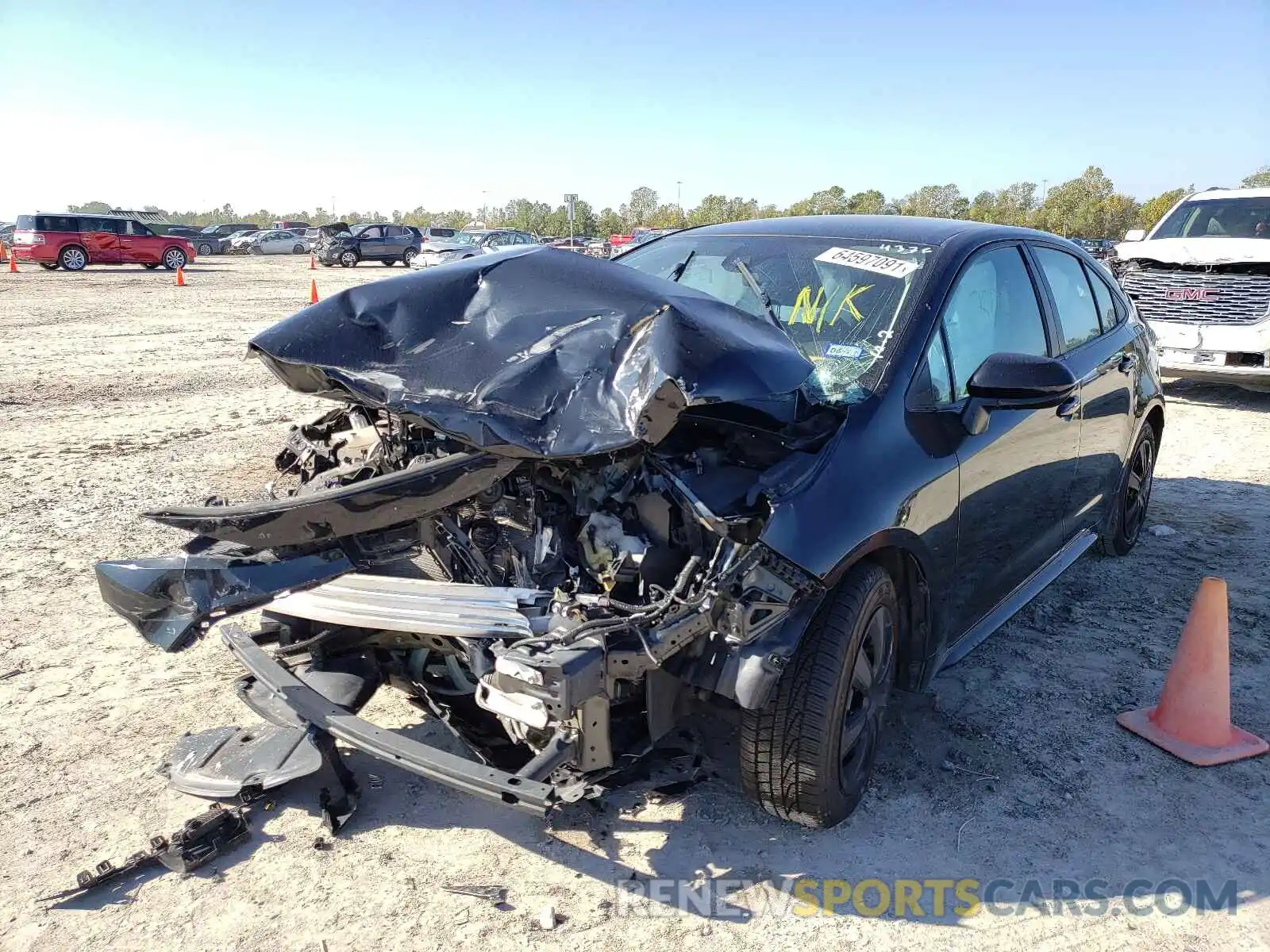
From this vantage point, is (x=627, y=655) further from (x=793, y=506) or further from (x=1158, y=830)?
(x=1158, y=830)

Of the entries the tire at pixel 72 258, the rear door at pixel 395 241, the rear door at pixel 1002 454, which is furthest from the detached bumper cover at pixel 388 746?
the rear door at pixel 395 241

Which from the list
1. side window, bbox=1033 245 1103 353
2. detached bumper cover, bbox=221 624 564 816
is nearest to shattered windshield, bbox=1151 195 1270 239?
side window, bbox=1033 245 1103 353

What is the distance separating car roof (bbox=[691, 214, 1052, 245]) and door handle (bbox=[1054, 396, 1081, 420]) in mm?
766

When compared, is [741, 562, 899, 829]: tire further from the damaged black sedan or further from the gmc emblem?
the gmc emblem

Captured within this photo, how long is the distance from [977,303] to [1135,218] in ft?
186

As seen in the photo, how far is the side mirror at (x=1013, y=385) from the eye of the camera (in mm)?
3051

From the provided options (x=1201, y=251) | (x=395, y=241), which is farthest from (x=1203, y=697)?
(x=395, y=241)

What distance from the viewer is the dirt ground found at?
2.56m

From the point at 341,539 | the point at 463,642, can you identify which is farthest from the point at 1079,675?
the point at 341,539

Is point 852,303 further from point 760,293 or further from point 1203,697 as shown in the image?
point 1203,697

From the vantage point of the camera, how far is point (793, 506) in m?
2.55

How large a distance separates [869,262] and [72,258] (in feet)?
98.0

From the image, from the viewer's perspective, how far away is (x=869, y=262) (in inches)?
140

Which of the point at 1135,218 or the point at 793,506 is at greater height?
the point at 1135,218
